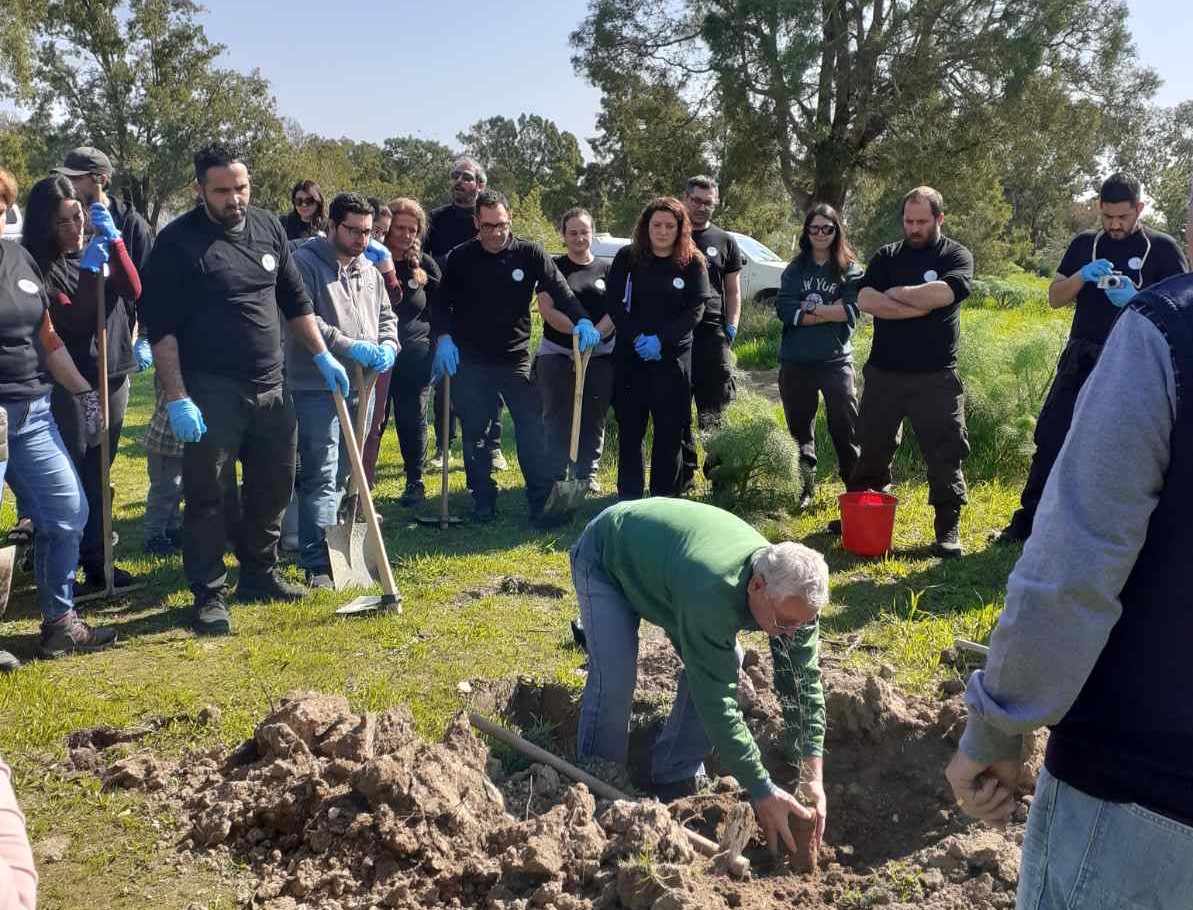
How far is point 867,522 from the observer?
5969 mm

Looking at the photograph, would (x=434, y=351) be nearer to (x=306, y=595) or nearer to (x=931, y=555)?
(x=306, y=595)

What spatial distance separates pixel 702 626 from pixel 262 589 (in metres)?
3.15

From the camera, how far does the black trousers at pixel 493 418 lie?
6727mm

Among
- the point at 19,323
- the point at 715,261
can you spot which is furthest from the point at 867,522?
the point at 19,323

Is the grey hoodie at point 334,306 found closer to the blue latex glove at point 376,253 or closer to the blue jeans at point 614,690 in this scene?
the blue latex glove at point 376,253

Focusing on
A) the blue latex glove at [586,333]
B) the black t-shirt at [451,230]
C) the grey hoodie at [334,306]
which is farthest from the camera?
the black t-shirt at [451,230]

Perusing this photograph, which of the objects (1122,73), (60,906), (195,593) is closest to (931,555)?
(195,593)

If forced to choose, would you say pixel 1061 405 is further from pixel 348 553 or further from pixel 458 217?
pixel 458 217

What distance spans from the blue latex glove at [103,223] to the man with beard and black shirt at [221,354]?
826mm

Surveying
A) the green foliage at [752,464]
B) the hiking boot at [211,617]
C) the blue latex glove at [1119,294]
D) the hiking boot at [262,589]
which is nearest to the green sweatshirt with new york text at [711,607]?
the hiking boot at [211,617]

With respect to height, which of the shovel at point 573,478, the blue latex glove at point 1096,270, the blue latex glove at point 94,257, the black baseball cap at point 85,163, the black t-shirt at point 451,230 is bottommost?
the shovel at point 573,478

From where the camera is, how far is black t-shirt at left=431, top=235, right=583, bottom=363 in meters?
6.61

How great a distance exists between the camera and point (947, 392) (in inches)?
231

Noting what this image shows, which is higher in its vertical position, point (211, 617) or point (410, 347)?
point (410, 347)
